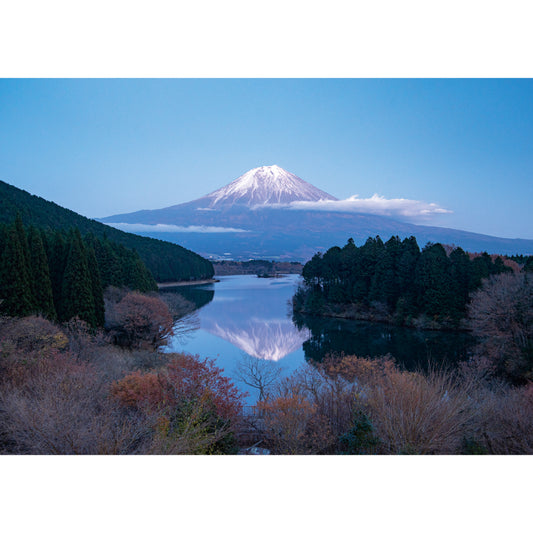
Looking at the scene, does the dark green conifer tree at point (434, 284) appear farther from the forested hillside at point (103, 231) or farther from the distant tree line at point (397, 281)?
the forested hillside at point (103, 231)

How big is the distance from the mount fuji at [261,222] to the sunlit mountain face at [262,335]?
5027cm

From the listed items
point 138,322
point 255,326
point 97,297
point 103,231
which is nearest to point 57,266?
point 97,297

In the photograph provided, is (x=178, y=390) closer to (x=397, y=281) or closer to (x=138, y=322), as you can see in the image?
(x=138, y=322)

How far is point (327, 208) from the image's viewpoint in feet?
293

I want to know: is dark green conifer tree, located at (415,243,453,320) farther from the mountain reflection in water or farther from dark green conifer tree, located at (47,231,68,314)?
dark green conifer tree, located at (47,231,68,314)

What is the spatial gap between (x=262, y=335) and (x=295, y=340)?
1.97 m

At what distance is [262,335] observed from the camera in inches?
899

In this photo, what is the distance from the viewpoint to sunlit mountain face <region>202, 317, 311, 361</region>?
62.5 feet

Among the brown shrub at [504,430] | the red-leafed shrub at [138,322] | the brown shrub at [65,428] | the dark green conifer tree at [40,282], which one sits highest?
the dark green conifer tree at [40,282]

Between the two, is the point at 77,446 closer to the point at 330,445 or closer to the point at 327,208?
the point at 330,445

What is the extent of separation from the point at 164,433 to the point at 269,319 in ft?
77.9

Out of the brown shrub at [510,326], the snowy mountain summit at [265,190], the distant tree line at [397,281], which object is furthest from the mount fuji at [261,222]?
the brown shrub at [510,326]

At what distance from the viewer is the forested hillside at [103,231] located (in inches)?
1373

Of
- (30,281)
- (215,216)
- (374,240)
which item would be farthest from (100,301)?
(215,216)
